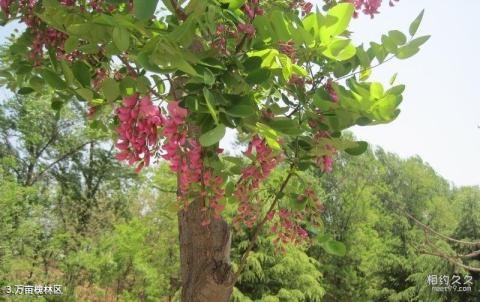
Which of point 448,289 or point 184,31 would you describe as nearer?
point 184,31

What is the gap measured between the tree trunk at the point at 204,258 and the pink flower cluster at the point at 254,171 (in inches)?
5.5

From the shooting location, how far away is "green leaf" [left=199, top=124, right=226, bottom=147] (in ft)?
2.79

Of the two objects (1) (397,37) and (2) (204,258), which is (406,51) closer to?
(1) (397,37)

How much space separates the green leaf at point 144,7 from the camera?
0.73 metres

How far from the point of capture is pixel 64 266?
13.9 metres

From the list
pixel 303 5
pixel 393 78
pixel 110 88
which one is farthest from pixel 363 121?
pixel 303 5

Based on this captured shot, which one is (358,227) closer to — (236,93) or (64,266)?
(64,266)

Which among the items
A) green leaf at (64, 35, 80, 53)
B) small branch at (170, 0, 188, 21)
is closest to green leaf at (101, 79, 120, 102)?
green leaf at (64, 35, 80, 53)

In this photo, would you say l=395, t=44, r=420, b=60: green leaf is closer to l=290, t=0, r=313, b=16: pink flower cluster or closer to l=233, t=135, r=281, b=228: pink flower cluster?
l=233, t=135, r=281, b=228: pink flower cluster

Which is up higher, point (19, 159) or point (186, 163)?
point (19, 159)

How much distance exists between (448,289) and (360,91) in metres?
14.3

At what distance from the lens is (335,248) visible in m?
1.40

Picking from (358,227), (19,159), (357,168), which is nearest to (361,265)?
(358,227)

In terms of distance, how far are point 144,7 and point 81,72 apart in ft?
1.23
